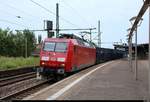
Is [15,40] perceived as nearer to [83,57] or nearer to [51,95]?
[83,57]

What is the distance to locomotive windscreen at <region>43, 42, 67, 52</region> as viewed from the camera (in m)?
26.9

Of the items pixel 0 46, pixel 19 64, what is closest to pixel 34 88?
pixel 19 64

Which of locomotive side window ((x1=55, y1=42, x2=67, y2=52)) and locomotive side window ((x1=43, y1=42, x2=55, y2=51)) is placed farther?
locomotive side window ((x1=43, y1=42, x2=55, y2=51))

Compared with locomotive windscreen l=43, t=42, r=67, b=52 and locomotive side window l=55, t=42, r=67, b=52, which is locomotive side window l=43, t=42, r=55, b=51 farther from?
locomotive side window l=55, t=42, r=67, b=52

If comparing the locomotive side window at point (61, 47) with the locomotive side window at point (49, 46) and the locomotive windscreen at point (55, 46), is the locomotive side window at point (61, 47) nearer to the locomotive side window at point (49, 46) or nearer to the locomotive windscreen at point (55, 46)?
the locomotive windscreen at point (55, 46)

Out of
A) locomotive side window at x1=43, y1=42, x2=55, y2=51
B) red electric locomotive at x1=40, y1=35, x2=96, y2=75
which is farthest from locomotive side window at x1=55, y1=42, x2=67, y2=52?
locomotive side window at x1=43, y1=42, x2=55, y2=51

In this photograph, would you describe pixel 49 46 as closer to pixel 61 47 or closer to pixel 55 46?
pixel 55 46

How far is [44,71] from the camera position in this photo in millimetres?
26625

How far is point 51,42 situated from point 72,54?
1.73m

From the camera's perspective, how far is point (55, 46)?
27.2m

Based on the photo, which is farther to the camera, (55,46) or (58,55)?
(55,46)

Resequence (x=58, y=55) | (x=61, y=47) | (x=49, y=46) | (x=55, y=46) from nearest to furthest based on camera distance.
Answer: (x=58, y=55), (x=61, y=47), (x=55, y=46), (x=49, y=46)

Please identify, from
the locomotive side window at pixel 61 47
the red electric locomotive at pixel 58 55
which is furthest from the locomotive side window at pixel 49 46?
the locomotive side window at pixel 61 47

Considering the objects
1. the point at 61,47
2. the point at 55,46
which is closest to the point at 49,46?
the point at 55,46
